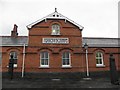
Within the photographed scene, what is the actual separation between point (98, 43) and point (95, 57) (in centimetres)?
256

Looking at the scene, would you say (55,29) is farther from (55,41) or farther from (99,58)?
(99,58)

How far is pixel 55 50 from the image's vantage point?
72.0ft

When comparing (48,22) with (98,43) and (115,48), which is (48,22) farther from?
(115,48)

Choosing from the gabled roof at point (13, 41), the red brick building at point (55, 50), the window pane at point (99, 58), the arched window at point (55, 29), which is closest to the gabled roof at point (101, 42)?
the red brick building at point (55, 50)

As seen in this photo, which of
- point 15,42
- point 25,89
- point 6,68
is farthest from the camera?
point 15,42

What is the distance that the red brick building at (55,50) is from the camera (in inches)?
848

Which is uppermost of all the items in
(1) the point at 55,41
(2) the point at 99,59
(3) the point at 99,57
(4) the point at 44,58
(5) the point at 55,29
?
(5) the point at 55,29

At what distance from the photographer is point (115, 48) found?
75.6 feet

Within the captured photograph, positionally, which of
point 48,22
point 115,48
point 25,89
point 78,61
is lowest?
point 25,89

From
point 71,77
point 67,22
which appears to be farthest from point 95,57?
point 67,22

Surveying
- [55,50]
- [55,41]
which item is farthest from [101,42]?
[55,50]

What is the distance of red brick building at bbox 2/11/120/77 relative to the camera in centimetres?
2153

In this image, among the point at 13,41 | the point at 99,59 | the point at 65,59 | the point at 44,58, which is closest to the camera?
the point at 44,58

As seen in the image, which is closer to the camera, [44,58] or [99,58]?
[44,58]
